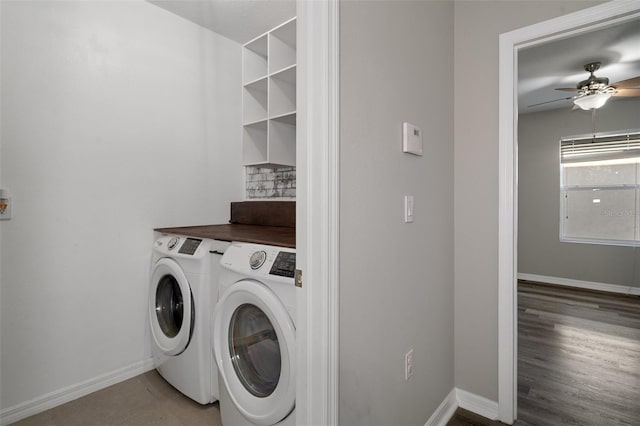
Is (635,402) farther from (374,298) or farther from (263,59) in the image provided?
(263,59)

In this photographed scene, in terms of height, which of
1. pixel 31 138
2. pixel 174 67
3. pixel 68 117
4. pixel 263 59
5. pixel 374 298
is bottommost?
pixel 374 298

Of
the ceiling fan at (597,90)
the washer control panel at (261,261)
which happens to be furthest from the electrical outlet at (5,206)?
the ceiling fan at (597,90)

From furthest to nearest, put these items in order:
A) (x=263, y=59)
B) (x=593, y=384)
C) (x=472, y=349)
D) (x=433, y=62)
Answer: (x=263, y=59), (x=593, y=384), (x=472, y=349), (x=433, y=62)

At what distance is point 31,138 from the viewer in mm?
1794

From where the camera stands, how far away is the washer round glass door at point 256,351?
1169mm

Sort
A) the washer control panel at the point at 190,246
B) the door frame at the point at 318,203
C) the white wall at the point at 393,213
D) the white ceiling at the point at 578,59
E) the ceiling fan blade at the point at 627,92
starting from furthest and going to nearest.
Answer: the ceiling fan blade at the point at 627,92 → the white ceiling at the point at 578,59 → the washer control panel at the point at 190,246 → the white wall at the point at 393,213 → the door frame at the point at 318,203

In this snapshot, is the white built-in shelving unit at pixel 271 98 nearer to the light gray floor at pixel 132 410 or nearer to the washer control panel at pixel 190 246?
the washer control panel at pixel 190 246

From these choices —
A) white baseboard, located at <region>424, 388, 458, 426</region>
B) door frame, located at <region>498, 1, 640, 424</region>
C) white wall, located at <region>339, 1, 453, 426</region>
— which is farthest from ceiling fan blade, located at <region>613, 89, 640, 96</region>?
white baseboard, located at <region>424, 388, 458, 426</region>

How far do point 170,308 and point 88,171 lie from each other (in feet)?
3.33

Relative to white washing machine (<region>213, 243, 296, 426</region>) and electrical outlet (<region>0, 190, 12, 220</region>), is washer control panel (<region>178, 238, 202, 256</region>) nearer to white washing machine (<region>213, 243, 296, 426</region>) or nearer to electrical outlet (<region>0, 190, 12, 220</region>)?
white washing machine (<region>213, 243, 296, 426</region>)

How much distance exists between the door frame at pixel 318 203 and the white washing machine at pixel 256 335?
23 cm

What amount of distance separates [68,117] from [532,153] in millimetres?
5562

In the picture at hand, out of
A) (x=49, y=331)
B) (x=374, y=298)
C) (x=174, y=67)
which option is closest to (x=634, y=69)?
(x=374, y=298)

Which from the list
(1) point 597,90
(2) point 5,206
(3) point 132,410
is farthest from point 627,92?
(2) point 5,206
